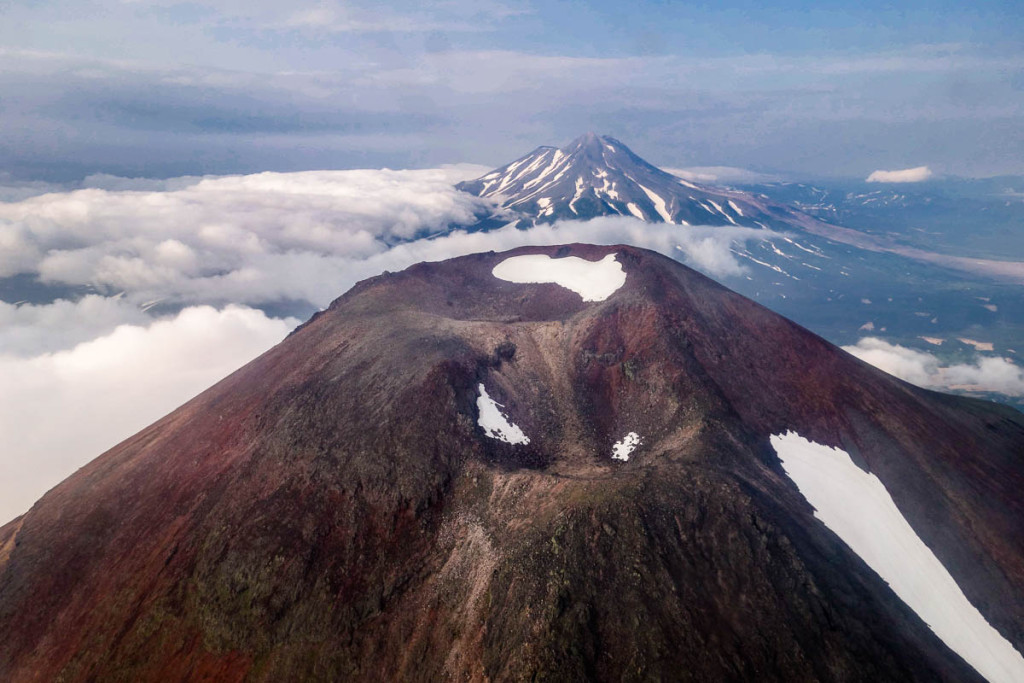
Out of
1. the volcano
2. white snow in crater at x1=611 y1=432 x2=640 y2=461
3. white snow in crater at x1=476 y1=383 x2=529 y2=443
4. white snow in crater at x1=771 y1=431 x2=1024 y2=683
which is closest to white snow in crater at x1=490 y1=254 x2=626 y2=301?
the volcano

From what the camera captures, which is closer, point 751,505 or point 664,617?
point 664,617

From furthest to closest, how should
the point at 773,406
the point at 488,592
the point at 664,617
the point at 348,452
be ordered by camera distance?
the point at 773,406
the point at 348,452
the point at 488,592
the point at 664,617

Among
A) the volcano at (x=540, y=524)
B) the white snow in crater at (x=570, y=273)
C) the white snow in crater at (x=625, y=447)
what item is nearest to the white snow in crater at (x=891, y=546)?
the volcano at (x=540, y=524)

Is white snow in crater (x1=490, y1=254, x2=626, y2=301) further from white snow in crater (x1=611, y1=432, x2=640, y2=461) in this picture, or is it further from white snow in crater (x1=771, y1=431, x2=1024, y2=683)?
white snow in crater (x1=771, y1=431, x2=1024, y2=683)

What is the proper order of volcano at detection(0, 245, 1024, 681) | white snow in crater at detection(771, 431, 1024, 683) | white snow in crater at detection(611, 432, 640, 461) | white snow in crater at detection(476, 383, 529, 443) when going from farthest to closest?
white snow in crater at detection(476, 383, 529, 443)
white snow in crater at detection(611, 432, 640, 461)
white snow in crater at detection(771, 431, 1024, 683)
volcano at detection(0, 245, 1024, 681)

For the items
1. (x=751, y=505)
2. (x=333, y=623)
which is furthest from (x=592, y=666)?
(x=333, y=623)

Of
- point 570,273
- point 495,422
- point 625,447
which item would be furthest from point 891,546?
point 570,273

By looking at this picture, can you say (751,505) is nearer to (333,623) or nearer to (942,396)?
(333,623)
